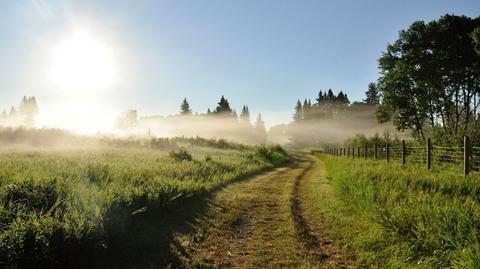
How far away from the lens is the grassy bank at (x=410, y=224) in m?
4.63

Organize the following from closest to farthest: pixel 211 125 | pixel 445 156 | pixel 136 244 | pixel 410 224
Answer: pixel 410 224 → pixel 136 244 → pixel 445 156 → pixel 211 125

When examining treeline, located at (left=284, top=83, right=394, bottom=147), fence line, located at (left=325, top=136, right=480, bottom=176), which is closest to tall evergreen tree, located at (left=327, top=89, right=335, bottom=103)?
treeline, located at (left=284, top=83, right=394, bottom=147)

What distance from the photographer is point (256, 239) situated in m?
6.98

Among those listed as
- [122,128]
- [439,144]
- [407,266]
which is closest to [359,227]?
[407,266]

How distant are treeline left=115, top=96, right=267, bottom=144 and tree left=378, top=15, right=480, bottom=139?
72008 millimetres

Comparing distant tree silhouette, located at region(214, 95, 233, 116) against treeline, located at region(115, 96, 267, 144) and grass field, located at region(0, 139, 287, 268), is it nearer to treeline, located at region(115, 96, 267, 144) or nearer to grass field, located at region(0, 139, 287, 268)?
treeline, located at region(115, 96, 267, 144)

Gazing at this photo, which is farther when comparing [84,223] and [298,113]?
[298,113]

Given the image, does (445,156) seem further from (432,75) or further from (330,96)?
(330,96)

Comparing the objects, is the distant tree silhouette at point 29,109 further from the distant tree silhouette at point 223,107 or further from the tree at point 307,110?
the tree at point 307,110

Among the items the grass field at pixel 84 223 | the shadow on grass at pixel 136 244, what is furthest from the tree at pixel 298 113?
the shadow on grass at pixel 136 244

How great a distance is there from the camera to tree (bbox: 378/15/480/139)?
29.1m

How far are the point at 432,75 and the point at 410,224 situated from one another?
28.9 m

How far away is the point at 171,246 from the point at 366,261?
137 inches

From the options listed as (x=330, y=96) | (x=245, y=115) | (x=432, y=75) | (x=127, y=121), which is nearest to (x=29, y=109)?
(x=127, y=121)
